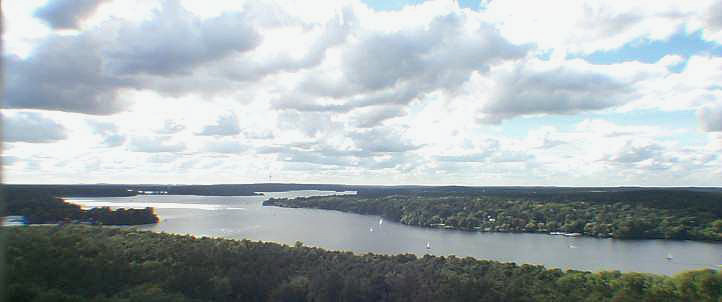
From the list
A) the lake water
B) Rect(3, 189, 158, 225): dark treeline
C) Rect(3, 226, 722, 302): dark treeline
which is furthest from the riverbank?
Rect(3, 226, 722, 302): dark treeline

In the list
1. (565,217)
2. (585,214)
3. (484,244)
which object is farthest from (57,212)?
(585,214)

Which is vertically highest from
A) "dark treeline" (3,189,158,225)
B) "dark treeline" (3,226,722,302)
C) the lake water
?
"dark treeline" (3,189,158,225)

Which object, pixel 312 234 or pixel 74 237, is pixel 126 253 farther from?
pixel 312 234

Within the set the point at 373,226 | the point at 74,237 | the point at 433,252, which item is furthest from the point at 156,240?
the point at 373,226

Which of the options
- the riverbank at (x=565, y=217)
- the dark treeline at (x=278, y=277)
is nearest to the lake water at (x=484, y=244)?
the riverbank at (x=565, y=217)

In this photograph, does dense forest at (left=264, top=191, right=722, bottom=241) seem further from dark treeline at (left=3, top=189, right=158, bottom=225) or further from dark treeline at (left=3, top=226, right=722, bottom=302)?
dark treeline at (left=3, top=226, right=722, bottom=302)

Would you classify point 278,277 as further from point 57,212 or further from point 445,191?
point 445,191
